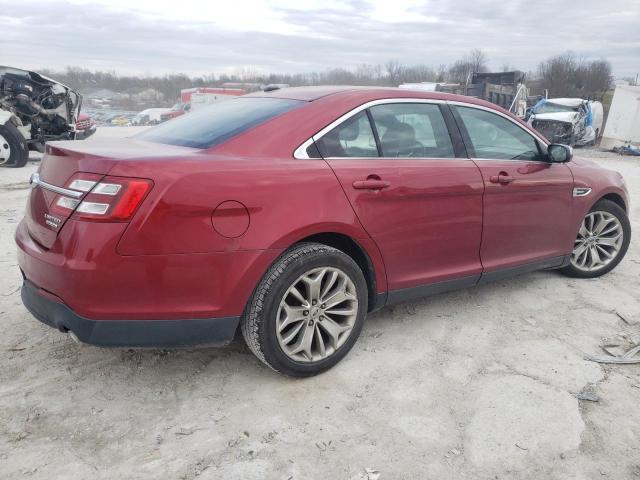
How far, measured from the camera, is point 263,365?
297 cm

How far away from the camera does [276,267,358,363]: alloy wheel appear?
8.80 ft

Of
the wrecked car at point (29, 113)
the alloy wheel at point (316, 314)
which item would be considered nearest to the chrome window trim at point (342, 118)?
the alloy wheel at point (316, 314)

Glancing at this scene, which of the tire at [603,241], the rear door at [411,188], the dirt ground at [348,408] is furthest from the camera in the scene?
the tire at [603,241]

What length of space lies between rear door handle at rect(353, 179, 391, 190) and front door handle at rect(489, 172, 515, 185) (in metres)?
0.93

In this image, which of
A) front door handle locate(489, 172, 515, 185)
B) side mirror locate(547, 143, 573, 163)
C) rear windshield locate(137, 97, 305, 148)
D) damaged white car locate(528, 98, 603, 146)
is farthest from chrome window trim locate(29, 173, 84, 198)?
damaged white car locate(528, 98, 603, 146)

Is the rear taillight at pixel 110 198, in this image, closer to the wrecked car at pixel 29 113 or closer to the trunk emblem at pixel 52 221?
the trunk emblem at pixel 52 221

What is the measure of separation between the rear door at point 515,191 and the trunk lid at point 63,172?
1.98m

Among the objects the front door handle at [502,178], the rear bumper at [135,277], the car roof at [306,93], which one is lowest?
the rear bumper at [135,277]

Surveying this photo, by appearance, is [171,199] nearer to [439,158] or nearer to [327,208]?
[327,208]

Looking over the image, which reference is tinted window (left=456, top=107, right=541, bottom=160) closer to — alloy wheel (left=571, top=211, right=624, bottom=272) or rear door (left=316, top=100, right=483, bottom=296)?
rear door (left=316, top=100, right=483, bottom=296)

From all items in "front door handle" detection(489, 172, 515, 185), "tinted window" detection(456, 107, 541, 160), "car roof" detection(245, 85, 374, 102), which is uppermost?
"car roof" detection(245, 85, 374, 102)

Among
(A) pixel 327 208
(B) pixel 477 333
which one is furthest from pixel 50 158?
(B) pixel 477 333

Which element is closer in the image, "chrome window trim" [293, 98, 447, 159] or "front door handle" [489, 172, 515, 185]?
"chrome window trim" [293, 98, 447, 159]

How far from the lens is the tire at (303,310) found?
2564mm
